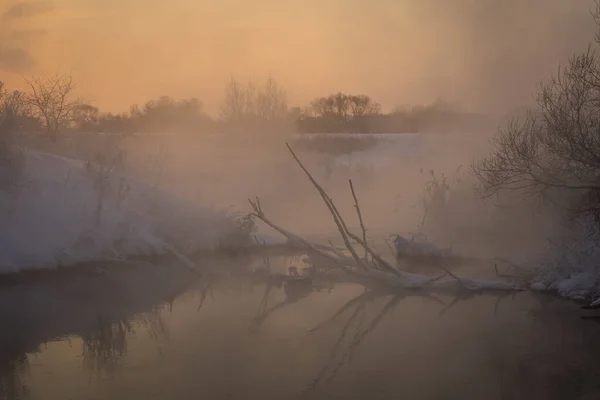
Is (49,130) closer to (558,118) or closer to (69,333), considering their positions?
(69,333)

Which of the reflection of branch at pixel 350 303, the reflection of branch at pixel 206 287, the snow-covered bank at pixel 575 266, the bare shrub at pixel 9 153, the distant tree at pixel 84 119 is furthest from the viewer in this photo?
the distant tree at pixel 84 119

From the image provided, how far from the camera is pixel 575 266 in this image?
49.9 feet

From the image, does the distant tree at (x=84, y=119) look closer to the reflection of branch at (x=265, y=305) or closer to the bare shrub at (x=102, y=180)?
the bare shrub at (x=102, y=180)

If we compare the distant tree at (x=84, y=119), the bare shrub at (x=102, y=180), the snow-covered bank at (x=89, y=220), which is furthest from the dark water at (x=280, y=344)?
the distant tree at (x=84, y=119)

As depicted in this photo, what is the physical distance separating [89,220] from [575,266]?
12.4 meters

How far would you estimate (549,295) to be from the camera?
14.8 metres

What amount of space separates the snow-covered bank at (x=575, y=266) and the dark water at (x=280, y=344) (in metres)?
0.77

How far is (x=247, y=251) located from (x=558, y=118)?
10.1 metres

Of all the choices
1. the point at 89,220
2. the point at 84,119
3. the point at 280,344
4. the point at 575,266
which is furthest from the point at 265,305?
the point at 84,119

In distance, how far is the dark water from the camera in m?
9.06

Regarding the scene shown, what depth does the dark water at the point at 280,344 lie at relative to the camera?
357 inches

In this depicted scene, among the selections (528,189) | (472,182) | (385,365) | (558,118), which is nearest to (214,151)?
(472,182)

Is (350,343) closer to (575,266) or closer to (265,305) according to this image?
(265,305)

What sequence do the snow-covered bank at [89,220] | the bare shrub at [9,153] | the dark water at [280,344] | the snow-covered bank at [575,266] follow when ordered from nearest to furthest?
the dark water at [280,344] < the snow-covered bank at [575,266] < the snow-covered bank at [89,220] < the bare shrub at [9,153]
